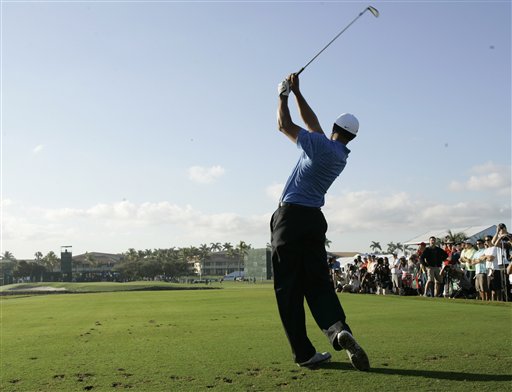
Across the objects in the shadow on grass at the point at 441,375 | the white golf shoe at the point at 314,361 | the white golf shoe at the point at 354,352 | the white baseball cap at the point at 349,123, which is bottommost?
the shadow on grass at the point at 441,375

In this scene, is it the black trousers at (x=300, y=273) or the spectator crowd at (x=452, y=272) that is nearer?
the black trousers at (x=300, y=273)

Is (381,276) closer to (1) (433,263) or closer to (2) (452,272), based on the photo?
(1) (433,263)

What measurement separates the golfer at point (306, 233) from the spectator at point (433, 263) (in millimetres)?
15213

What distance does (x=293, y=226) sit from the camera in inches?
225

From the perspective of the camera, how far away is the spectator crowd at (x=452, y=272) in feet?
56.3

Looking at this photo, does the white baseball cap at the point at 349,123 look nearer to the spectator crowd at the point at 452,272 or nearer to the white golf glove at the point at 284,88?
the white golf glove at the point at 284,88

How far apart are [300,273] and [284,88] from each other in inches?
71.8

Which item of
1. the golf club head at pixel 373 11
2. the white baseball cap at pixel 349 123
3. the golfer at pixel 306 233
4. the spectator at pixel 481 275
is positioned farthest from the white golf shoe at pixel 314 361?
the spectator at pixel 481 275

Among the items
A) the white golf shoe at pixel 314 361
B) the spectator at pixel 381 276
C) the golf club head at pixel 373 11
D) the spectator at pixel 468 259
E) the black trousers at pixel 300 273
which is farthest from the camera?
the spectator at pixel 381 276

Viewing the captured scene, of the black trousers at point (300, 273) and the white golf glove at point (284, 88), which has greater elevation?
the white golf glove at point (284, 88)

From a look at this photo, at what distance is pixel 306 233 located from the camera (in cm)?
573

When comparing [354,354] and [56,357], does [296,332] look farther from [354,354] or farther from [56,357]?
[56,357]

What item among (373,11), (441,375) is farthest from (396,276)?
(441,375)

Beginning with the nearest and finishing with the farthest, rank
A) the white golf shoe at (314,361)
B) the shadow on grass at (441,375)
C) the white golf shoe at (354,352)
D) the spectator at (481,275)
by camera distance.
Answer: the shadow on grass at (441,375), the white golf shoe at (354,352), the white golf shoe at (314,361), the spectator at (481,275)
